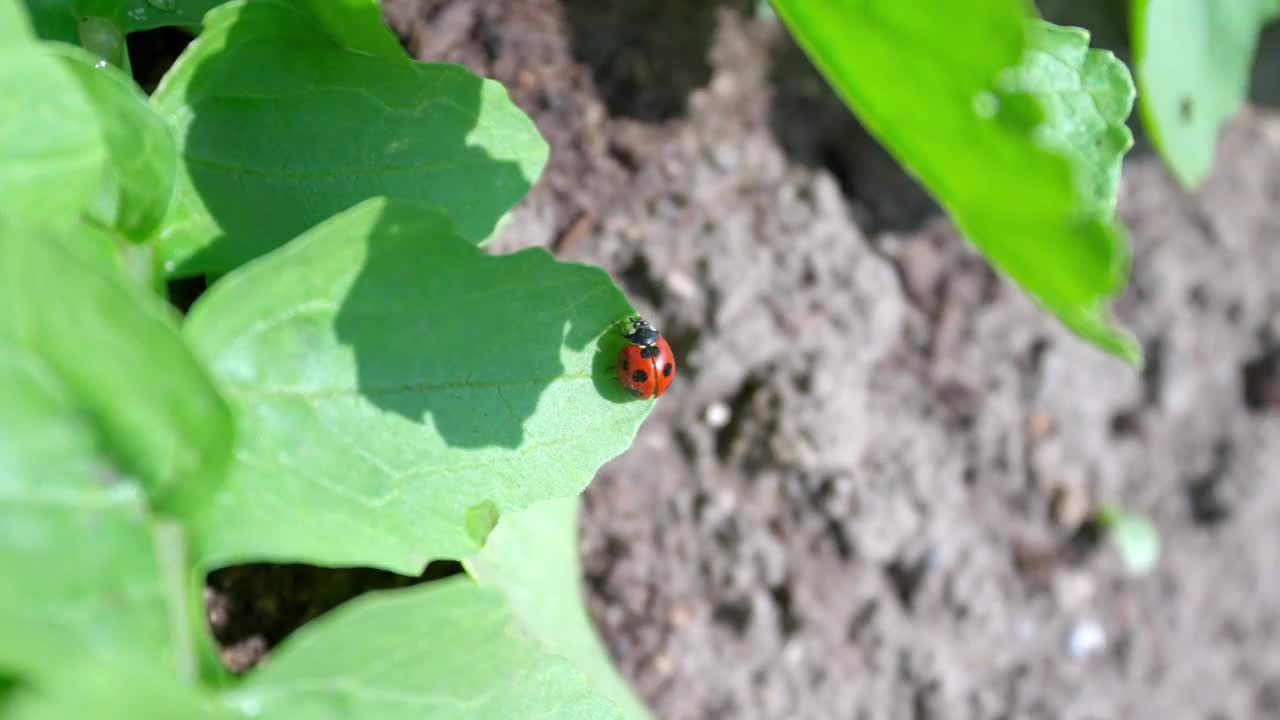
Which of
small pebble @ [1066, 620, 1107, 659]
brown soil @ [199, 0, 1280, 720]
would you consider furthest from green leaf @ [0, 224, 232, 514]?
small pebble @ [1066, 620, 1107, 659]

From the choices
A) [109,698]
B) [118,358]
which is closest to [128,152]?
[118,358]

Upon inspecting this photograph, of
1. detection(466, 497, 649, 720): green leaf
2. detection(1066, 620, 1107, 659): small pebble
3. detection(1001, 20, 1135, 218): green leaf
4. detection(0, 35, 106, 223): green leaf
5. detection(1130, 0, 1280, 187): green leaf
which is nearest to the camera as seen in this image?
detection(0, 35, 106, 223): green leaf

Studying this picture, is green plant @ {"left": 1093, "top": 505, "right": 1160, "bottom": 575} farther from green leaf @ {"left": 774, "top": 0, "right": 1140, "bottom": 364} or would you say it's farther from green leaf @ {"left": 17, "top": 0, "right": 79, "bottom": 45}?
green leaf @ {"left": 17, "top": 0, "right": 79, "bottom": 45}

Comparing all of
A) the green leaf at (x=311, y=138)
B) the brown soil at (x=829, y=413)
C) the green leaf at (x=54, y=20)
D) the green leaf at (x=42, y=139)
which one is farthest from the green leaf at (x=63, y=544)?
the brown soil at (x=829, y=413)

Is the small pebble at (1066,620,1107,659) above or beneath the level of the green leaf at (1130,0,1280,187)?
beneath

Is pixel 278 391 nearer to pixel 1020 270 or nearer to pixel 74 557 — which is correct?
pixel 74 557

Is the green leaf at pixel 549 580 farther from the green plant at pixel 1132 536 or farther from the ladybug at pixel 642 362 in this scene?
the green plant at pixel 1132 536


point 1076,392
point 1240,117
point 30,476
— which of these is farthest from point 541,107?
point 1240,117

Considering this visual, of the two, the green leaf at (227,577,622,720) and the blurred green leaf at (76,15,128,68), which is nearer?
the green leaf at (227,577,622,720)
